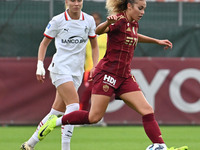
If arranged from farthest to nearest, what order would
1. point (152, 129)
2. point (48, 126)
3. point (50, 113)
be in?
point (50, 113) < point (48, 126) < point (152, 129)

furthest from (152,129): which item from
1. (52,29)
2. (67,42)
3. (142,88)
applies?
(142,88)

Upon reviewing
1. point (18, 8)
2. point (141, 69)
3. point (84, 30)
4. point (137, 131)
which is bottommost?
point (137, 131)

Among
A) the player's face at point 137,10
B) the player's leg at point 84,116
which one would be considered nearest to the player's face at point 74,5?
the player's face at point 137,10

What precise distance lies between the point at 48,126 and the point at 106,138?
118 inches

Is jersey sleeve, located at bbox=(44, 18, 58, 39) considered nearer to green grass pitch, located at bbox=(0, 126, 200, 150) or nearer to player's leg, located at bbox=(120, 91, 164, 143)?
player's leg, located at bbox=(120, 91, 164, 143)

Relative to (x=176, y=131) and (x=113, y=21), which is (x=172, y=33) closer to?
(x=176, y=131)

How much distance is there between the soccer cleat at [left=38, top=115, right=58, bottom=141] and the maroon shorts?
0.69 metres

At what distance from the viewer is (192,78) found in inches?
497

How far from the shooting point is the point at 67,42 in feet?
24.6

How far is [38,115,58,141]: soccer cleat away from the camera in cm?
732

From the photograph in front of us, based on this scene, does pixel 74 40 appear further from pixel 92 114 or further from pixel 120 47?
pixel 92 114

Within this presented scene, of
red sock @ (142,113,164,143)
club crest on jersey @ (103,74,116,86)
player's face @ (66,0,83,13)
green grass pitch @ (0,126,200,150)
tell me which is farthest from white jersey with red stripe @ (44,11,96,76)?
green grass pitch @ (0,126,200,150)

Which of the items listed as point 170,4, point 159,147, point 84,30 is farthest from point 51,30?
point 170,4

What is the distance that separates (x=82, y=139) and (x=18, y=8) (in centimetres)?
440
